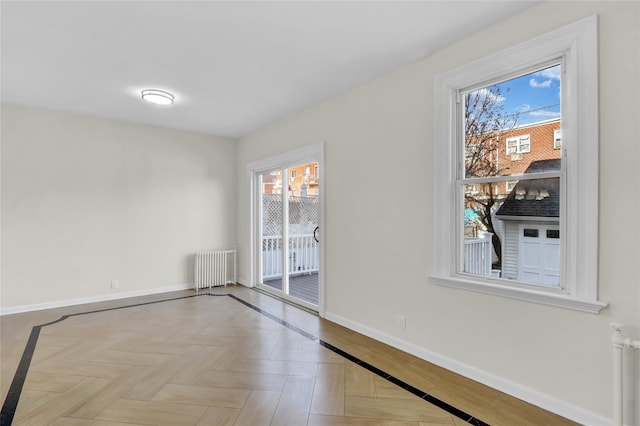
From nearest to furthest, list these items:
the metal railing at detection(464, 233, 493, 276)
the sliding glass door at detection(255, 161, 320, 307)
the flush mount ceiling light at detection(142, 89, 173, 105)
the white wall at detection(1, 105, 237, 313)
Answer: the metal railing at detection(464, 233, 493, 276)
the flush mount ceiling light at detection(142, 89, 173, 105)
the white wall at detection(1, 105, 237, 313)
the sliding glass door at detection(255, 161, 320, 307)

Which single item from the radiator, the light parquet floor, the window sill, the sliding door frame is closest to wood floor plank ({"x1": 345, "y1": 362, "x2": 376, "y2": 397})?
the light parquet floor

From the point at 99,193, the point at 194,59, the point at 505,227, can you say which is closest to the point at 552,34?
the point at 505,227

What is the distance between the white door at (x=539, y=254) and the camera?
6.50 feet

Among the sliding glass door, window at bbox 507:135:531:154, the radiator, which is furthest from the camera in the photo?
the radiator

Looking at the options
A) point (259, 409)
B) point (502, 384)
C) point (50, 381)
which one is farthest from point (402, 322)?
point (50, 381)

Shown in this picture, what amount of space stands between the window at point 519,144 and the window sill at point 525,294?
37.7 inches

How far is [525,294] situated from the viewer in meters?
2.01

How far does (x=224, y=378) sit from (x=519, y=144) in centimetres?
276

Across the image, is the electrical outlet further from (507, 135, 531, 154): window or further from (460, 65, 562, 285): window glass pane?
(507, 135, 531, 154): window

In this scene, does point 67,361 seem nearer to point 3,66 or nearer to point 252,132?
point 3,66

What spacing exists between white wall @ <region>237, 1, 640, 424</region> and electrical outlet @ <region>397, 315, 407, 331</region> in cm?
4

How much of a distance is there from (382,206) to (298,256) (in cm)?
247

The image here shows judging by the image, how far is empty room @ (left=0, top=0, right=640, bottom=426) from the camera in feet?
5.87

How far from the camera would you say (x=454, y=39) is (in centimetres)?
239
